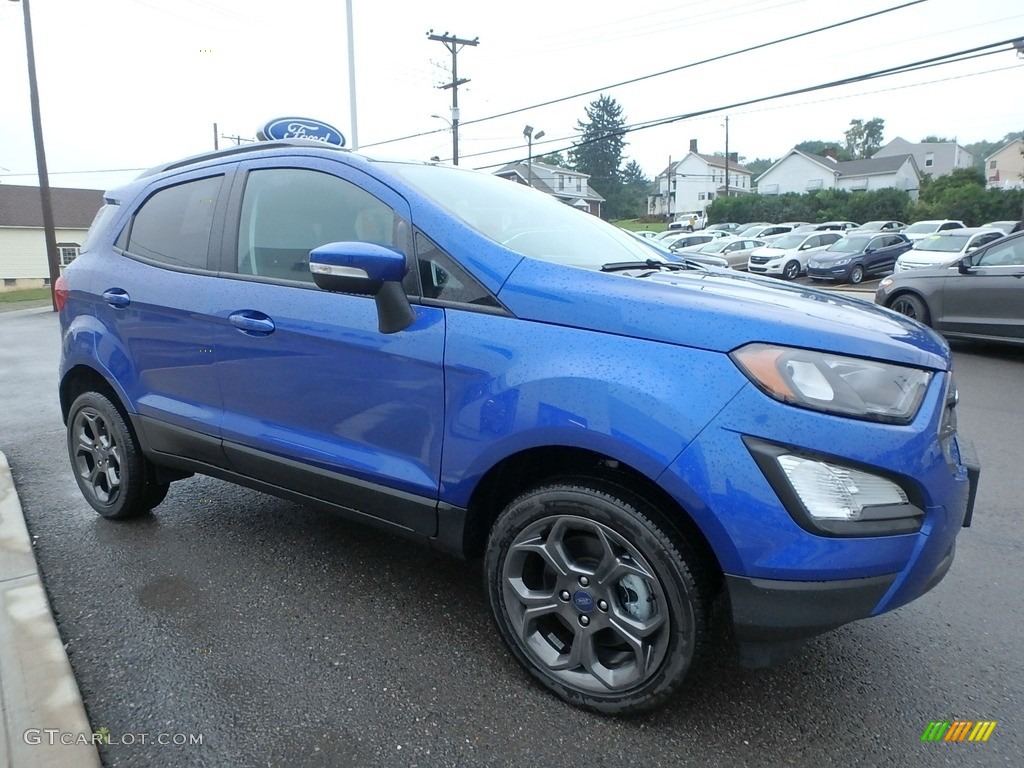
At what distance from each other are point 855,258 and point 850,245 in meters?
0.79

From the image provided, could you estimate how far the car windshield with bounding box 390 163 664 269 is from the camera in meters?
2.67

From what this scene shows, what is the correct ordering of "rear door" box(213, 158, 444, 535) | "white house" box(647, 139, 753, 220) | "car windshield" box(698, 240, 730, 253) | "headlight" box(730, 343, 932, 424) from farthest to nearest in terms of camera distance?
"white house" box(647, 139, 753, 220) → "car windshield" box(698, 240, 730, 253) → "rear door" box(213, 158, 444, 535) → "headlight" box(730, 343, 932, 424)

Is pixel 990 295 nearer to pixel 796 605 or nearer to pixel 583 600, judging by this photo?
pixel 796 605

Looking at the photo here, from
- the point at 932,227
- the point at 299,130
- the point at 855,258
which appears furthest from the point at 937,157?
the point at 299,130

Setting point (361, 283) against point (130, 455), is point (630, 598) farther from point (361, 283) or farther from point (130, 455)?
point (130, 455)

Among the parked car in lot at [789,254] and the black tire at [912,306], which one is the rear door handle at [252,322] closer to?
the black tire at [912,306]

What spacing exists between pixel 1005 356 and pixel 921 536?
846cm

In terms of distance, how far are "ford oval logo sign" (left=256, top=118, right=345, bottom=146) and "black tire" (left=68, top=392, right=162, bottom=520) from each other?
1.76 metres

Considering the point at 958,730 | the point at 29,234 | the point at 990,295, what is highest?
the point at 29,234

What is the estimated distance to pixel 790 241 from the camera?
2589 cm

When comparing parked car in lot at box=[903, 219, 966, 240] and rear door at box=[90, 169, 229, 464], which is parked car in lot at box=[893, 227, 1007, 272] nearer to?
parked car in lot at box=[903, 219, 966, 240]

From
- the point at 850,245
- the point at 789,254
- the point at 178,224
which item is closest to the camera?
the point at 178,224

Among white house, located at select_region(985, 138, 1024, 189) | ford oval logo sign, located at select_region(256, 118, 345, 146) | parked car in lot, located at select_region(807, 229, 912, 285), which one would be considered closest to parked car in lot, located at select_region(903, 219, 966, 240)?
parked car in lot, located at select_region(807, 229, 912, 285)

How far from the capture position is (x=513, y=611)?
2393mm
